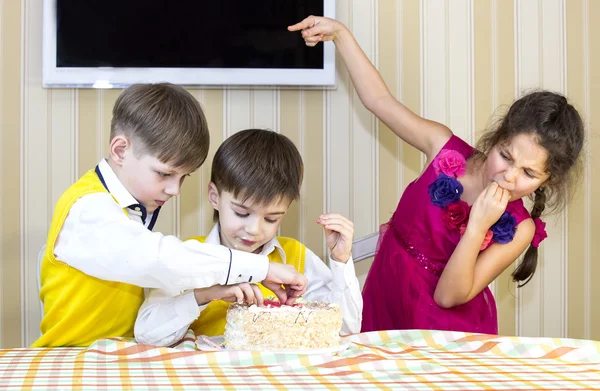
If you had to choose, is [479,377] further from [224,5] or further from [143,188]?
[224,5]

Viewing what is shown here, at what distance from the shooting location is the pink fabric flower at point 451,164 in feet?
6.70

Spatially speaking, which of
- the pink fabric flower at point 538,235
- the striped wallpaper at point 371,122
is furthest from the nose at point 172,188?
the pink fabric flower at point 538,235

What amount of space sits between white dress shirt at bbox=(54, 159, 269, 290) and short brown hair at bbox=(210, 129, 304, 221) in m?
0.28

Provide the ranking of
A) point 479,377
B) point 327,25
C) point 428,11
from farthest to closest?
point 428,11 → point 327,25 → point 479,377

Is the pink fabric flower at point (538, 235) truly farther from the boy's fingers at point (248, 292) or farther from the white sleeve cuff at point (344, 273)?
the boy's fingers at point (248, 292)

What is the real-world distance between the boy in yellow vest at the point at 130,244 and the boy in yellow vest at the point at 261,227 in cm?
11

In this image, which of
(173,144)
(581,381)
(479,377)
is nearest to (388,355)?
(479,377)

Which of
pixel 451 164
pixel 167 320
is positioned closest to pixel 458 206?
pixel 451 164

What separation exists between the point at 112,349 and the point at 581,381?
0.81 m

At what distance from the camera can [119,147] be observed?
5.54 feet

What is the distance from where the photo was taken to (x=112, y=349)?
4.44 feet

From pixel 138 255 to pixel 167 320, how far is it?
172mm

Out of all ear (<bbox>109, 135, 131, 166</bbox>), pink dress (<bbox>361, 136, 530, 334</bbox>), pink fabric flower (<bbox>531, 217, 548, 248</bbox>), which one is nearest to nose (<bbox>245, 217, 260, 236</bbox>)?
ear (<bbox>109, 135, 131, 166</bbox>)

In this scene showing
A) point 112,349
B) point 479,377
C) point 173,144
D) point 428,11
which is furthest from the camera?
point 428,11
